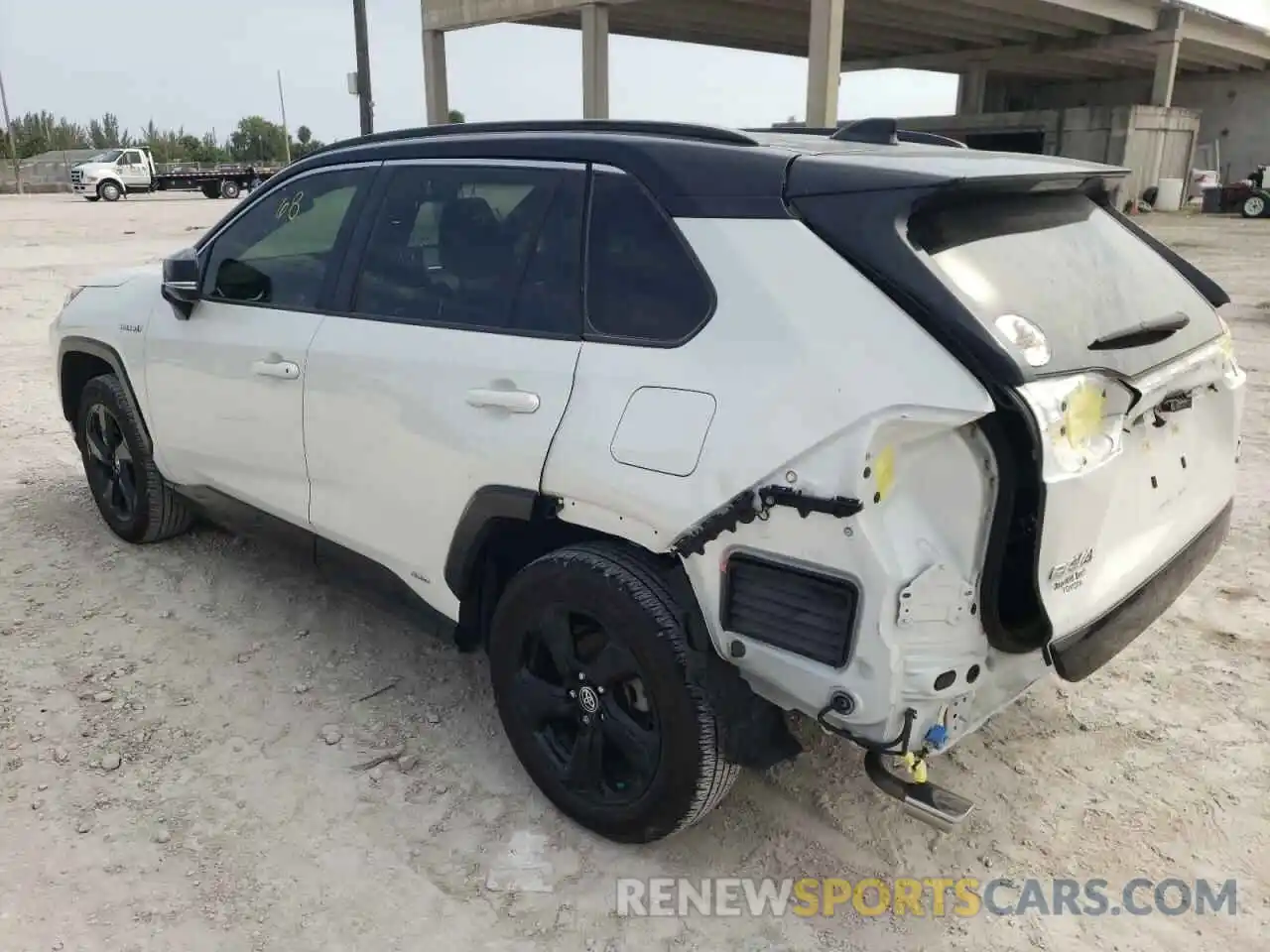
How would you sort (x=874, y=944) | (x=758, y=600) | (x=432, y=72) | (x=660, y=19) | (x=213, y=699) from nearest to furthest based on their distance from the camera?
(x=758, y=600), (x=874, y=944), (x=213, y=699), (x=660, y=19), (x=432, y=72)

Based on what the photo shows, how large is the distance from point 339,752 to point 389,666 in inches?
22.3

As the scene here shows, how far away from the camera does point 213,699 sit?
344cm

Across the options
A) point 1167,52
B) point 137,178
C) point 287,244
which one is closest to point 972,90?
point 1167,52

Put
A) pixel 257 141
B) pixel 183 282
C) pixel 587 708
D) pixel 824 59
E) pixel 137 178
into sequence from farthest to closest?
pixel 257 141
pixel 137 178
pixel 824 59
pixel 183 282
pixel 587 708

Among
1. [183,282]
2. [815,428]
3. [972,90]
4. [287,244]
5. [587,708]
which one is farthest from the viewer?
[972,90]

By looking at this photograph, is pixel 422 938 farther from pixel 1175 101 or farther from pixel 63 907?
pixel 1175 101

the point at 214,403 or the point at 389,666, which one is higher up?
the point at 214,403

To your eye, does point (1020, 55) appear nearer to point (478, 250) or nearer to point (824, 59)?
point (824, 59)

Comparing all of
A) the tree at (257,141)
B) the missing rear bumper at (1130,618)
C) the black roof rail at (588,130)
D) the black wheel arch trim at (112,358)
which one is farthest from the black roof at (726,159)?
the tree at (257,141)

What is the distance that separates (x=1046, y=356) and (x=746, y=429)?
667mm

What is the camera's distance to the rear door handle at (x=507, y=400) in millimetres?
2607

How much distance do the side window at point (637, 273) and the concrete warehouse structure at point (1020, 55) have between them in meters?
17.3

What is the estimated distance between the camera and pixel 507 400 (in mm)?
2646

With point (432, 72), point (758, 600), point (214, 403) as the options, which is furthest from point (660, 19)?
point (758, 600)
